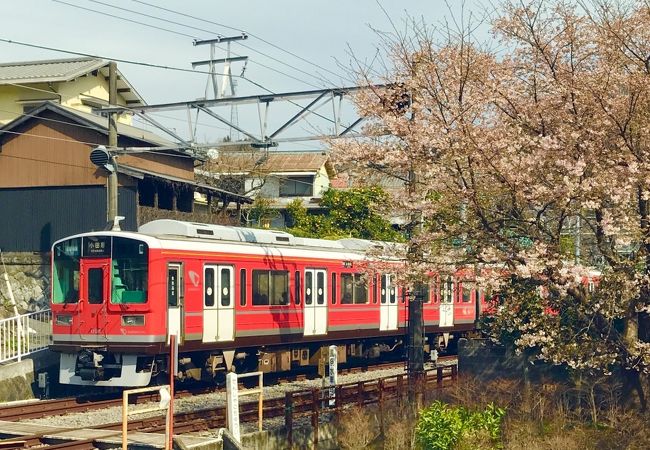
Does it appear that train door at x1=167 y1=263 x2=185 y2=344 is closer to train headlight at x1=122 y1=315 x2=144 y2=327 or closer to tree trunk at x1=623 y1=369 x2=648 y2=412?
train headlight at x1=122 y1=315 x2=144 y2=327

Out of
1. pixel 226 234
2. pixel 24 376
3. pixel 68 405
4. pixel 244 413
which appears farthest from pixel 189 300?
pixel 24 376

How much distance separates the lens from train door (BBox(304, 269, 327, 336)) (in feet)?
68.8

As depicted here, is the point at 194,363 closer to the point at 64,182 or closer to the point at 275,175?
the point at 64,182

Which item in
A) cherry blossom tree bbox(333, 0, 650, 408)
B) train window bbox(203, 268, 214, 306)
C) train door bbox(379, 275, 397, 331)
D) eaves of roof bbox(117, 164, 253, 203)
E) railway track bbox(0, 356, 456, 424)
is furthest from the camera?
eaves of roof bbox(117, 164, 253, 203)

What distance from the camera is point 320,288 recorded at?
21375 mm

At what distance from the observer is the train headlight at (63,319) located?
1730 centimetres

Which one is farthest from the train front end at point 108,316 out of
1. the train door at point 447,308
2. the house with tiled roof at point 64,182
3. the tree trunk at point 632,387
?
the train door at point 447,308

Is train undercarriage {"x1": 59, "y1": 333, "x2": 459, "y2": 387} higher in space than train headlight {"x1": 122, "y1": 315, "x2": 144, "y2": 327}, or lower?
lower

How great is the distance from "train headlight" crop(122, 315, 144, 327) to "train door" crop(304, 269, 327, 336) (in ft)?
16.8

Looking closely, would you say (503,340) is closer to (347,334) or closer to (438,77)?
(438,77)

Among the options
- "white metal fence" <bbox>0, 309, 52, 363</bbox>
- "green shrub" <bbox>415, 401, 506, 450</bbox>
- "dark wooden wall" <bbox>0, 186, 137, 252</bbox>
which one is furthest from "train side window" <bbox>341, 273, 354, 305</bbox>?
"green shrub" <bbox>415, 401, 506, 450</bbox>

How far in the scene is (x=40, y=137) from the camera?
1083 inches

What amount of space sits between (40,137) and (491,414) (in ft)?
61.4

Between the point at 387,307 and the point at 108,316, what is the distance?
905cm
